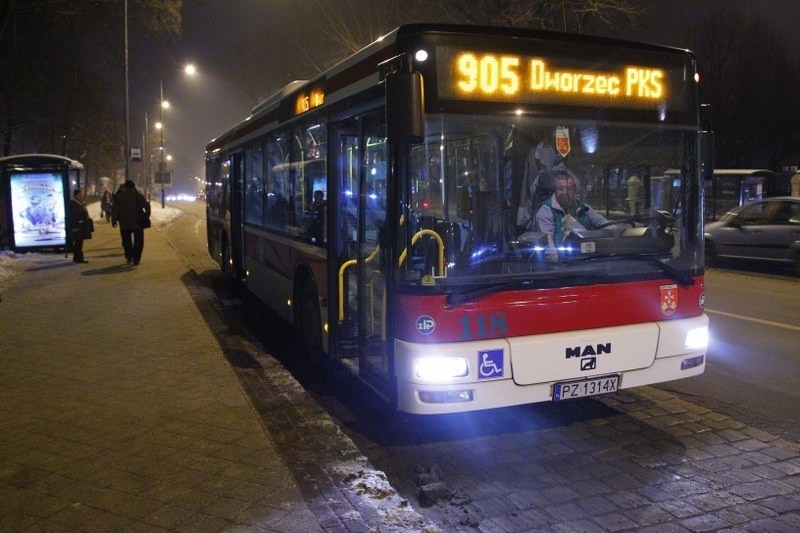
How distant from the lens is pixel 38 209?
58.7 ft

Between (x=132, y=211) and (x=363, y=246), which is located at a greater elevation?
(x=132, y=211)

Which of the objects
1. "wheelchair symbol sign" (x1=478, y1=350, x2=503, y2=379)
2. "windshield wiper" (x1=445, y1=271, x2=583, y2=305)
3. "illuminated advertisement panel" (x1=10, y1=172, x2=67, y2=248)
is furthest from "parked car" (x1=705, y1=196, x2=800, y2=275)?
"illuminated advertisement panel" (x1=10, y1=172, x2=67, y2=248)

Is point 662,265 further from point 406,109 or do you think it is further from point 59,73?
point 59,73

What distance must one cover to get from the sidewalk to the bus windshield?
175cm

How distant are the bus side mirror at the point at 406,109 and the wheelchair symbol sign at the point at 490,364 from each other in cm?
152

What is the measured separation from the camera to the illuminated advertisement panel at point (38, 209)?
17.7 meters

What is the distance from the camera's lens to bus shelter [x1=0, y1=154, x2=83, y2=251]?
57.9 ft

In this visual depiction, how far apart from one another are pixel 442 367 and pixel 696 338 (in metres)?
2.18

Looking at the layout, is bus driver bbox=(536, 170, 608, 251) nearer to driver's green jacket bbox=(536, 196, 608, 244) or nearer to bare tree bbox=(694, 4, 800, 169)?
driver's green jacket bbox=(536, 196, 608, 244)

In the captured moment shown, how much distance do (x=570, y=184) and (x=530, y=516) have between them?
2.37 meters

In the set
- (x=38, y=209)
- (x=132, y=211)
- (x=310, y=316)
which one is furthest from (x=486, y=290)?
(x=38, y=209)

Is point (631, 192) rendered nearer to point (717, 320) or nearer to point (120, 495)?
point (120, 495)

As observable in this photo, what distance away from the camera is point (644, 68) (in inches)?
213

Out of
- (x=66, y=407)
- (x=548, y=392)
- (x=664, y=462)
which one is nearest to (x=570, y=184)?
(x=548, y=392)
